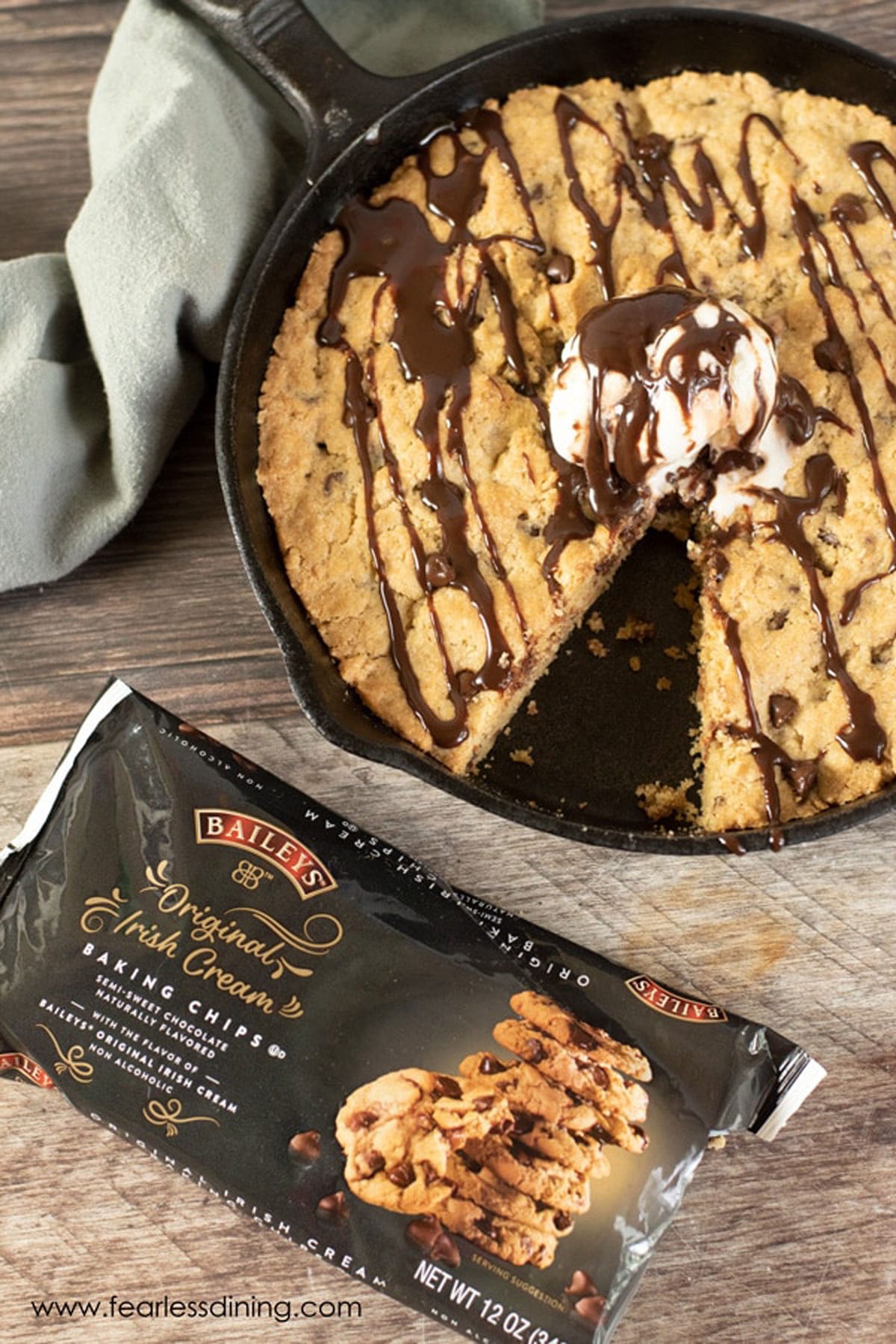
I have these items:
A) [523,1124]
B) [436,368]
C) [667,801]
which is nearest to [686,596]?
[667,801]

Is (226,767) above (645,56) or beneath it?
beneath

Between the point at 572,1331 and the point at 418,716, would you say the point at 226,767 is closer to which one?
the point at 418,716

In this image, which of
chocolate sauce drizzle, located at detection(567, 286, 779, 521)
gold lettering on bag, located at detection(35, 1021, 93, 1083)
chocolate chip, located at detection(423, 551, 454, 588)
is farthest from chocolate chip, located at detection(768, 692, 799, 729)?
gold lettering on bag, located at detection(35, 1021, 93, 1083)

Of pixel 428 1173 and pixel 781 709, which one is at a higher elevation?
pixel 781 709

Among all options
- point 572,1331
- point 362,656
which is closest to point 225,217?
point 362,656

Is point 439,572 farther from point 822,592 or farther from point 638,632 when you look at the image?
→ point 822,592

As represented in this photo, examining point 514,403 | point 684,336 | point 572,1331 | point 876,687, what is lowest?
point 572,1331

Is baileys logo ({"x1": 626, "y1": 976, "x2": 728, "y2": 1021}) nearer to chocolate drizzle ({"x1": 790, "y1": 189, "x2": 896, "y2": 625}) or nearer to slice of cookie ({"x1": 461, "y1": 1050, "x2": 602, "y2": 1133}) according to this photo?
slice of cookie ({"x1": 461, "y1": 1050, "x2": 602, "y2": 1133})

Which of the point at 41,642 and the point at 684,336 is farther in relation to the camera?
the point at 41,642
